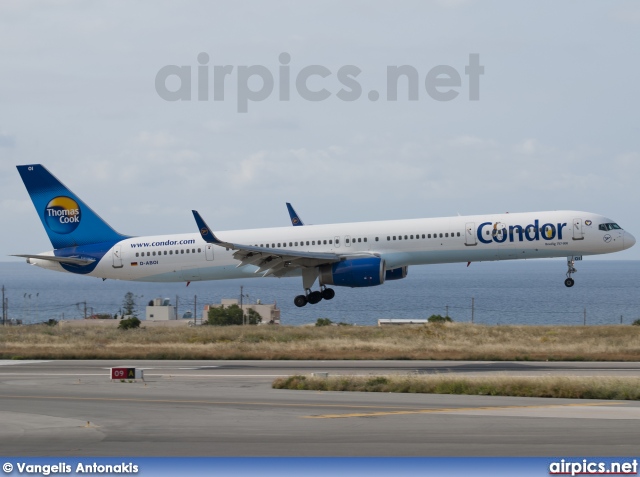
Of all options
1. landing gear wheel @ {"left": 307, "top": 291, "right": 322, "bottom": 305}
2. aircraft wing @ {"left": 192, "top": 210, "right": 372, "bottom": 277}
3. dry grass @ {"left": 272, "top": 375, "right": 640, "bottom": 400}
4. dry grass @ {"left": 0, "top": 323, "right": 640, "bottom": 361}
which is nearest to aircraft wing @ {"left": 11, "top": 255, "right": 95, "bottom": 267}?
dry grass @ {"left": 0, "top": 323, "right": 640, "bottom": 361}

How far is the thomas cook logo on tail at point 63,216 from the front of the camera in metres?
55.4

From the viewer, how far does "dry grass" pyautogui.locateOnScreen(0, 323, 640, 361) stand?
1954 inches

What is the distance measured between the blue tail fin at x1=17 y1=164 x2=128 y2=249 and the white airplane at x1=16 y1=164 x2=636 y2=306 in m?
0.06

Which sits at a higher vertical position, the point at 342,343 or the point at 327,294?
the point at 327,294

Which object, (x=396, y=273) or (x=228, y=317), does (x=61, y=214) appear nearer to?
(x=396, y=273)

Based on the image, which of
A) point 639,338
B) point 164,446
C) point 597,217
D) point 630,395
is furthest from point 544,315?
point 164,446

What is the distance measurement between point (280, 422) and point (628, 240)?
3034 cm

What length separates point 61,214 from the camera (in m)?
55.7

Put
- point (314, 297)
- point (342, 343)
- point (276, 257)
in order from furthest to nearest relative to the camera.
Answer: point (342, 343) < point (314, 297) < point (276, 257)

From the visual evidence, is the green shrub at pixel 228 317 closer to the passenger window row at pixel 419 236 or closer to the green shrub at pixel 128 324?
the green shrub at pixel 128 324

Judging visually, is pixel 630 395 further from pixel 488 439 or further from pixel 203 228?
pixel 203 228

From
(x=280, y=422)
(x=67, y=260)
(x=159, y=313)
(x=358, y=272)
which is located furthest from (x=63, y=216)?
(x=159, y=313)

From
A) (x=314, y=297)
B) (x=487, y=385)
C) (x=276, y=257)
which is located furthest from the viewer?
(x=314, y=297)

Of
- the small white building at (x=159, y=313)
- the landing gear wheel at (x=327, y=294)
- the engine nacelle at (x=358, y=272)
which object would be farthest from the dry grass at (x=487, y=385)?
the small white building at (x=159, y=313)
